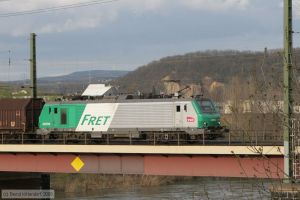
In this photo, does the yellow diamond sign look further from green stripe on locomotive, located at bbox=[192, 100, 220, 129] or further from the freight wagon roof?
the freight wagon roof

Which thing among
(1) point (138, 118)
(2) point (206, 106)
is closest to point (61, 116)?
(1) point (138, 118)

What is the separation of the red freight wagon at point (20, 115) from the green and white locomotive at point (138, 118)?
4013 mm

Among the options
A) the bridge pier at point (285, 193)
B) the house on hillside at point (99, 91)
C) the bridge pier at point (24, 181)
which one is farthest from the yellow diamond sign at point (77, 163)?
the bridge pier at point (285, 193)

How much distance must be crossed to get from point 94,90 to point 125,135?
20.3ft

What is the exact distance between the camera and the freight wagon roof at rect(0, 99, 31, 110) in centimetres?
4841

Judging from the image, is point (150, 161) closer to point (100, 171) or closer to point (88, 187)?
point (100, 171)

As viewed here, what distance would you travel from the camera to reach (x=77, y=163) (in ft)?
117

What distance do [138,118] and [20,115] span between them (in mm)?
12761

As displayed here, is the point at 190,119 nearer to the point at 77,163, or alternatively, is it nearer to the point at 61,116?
the point at 77,163

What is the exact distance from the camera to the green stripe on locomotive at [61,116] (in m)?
42.8

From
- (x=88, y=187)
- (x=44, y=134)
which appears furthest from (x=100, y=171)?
(x=88, y=187)

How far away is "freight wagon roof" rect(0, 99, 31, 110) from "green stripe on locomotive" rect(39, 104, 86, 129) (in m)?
4.30

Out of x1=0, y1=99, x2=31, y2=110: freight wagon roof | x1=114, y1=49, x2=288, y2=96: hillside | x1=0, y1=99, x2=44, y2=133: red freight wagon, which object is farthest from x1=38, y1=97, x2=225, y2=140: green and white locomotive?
x1=114, y1=49, x2=288, y2=96: hillside

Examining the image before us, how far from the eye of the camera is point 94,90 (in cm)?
4497
